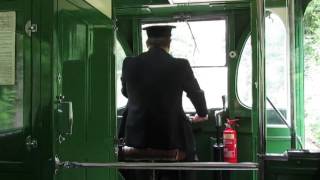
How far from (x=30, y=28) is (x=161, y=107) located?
3.76ft

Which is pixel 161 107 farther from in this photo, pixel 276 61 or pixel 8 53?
pixel 8 53

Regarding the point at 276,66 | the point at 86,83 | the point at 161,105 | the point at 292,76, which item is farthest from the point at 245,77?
the point at 292,76

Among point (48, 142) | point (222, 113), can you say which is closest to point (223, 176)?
point (222, 113)

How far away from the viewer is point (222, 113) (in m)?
4.84

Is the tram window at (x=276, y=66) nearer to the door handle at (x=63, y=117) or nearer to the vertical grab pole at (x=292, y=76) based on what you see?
the vertical grab pole at (x=292, y=76)

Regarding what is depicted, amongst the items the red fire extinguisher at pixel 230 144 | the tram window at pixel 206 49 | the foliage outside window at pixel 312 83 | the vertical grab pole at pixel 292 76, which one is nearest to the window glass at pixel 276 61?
the foliage outside window at pixel 312 83

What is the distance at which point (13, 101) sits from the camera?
261 cm

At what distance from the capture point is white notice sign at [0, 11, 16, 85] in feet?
8.52

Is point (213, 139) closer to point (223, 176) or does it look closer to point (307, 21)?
point (223, 176)

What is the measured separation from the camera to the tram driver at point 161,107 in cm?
333

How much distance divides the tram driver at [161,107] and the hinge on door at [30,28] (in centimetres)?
105

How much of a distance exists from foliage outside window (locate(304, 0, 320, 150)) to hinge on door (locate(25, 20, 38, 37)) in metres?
1.48

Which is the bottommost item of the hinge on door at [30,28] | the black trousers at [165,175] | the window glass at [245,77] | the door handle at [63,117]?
the black trousers at [165,175]

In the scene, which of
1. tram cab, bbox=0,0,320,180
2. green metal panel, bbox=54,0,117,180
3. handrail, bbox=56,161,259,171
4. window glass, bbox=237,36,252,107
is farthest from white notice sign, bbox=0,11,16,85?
window glass, bbox=237,36,252,107
